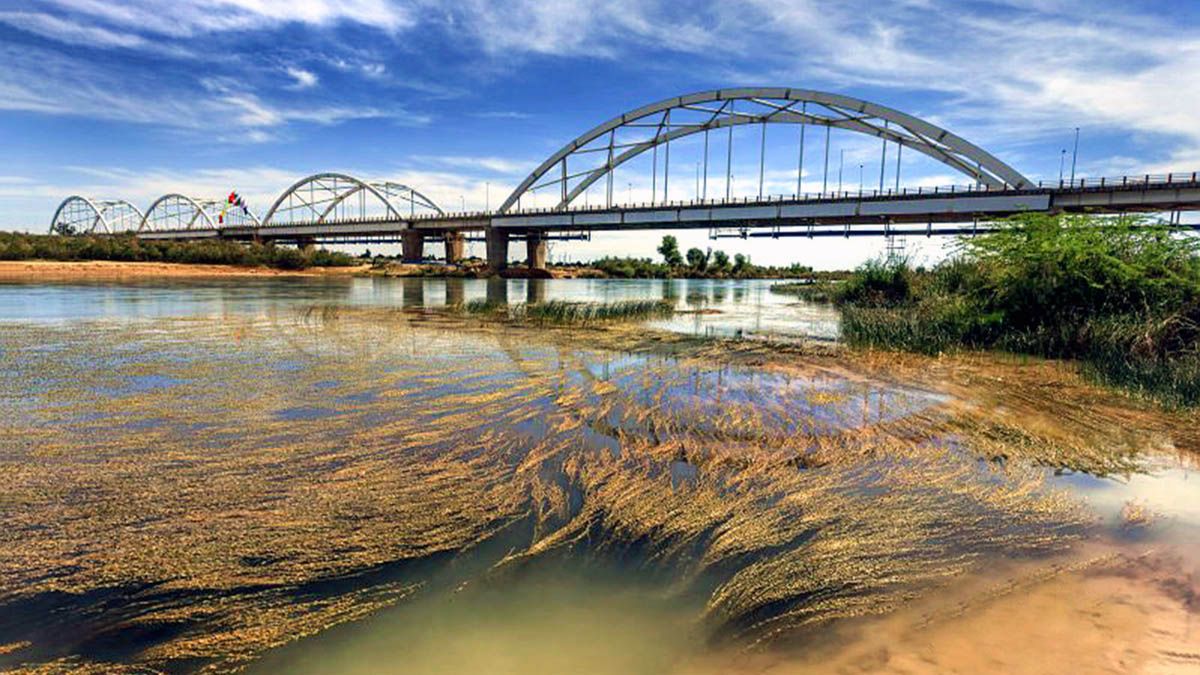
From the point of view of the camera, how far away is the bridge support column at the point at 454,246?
3907 inches

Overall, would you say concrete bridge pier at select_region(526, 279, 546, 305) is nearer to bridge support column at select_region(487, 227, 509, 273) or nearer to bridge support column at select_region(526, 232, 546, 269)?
bridge support column at select_region(487, 227, 509, 273)

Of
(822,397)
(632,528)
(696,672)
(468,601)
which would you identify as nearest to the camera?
(696,672)

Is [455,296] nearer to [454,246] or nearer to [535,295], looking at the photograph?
[535,295]

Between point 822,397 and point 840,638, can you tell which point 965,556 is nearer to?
point 840,638

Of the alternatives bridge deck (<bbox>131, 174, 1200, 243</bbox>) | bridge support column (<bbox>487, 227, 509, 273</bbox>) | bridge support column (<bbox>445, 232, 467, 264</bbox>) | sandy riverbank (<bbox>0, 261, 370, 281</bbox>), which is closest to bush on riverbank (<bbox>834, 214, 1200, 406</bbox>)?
bridge deck (<bbox>131, 174, 1200, 243</bbox>)

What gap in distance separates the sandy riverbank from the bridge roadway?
88.5ft

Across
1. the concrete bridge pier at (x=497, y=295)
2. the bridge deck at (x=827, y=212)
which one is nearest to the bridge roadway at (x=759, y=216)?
the bridge deck at (x=827, y=212)

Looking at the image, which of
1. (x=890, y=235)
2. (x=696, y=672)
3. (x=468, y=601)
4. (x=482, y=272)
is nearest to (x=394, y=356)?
(x=468, y=601)

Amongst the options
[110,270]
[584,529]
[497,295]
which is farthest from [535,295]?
[110,270]

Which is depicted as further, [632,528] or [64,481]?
Answer: [64,481]

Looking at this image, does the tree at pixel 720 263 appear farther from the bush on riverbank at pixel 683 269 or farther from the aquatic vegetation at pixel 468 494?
the aquatic vegetation at pixel 468 494

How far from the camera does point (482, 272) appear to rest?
81.8 meters

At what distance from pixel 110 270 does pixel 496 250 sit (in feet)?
142

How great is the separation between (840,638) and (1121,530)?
283 cm
